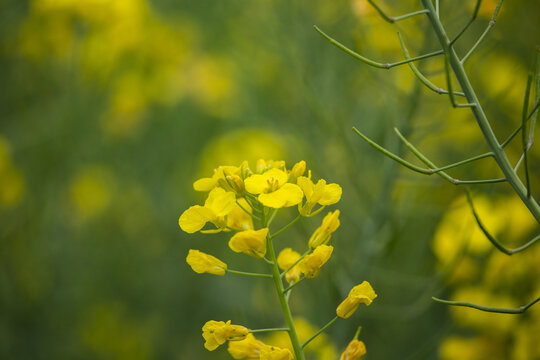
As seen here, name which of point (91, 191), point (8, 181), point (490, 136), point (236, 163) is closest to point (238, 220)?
point (490, 136)

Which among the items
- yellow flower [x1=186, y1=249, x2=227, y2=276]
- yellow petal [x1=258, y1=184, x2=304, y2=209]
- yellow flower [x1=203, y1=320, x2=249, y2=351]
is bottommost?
yellow flower [x1=203, y1=320, x2=249, y2=351]

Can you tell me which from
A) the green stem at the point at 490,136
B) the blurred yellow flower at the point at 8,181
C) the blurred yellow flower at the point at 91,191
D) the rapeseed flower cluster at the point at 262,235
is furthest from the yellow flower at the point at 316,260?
the blurred yellow flower at the point at 91,191

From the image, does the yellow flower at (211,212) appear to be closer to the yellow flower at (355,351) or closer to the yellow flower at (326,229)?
the yellow flower at (326,229)

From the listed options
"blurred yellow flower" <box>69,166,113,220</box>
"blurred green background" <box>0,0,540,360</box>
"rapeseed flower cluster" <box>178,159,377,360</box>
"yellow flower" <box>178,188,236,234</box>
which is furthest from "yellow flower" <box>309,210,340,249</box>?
"blurred yellow flower" <box>69,166,113,220</box>

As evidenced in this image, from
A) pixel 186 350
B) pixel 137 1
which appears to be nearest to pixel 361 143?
pixel 186 350

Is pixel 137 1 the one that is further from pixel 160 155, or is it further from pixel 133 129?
pixel 160 155

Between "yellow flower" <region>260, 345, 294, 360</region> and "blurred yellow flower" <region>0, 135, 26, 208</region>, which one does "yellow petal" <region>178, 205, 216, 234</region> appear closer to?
"yellow flower" <region>260, 345, 294, 360</region>
